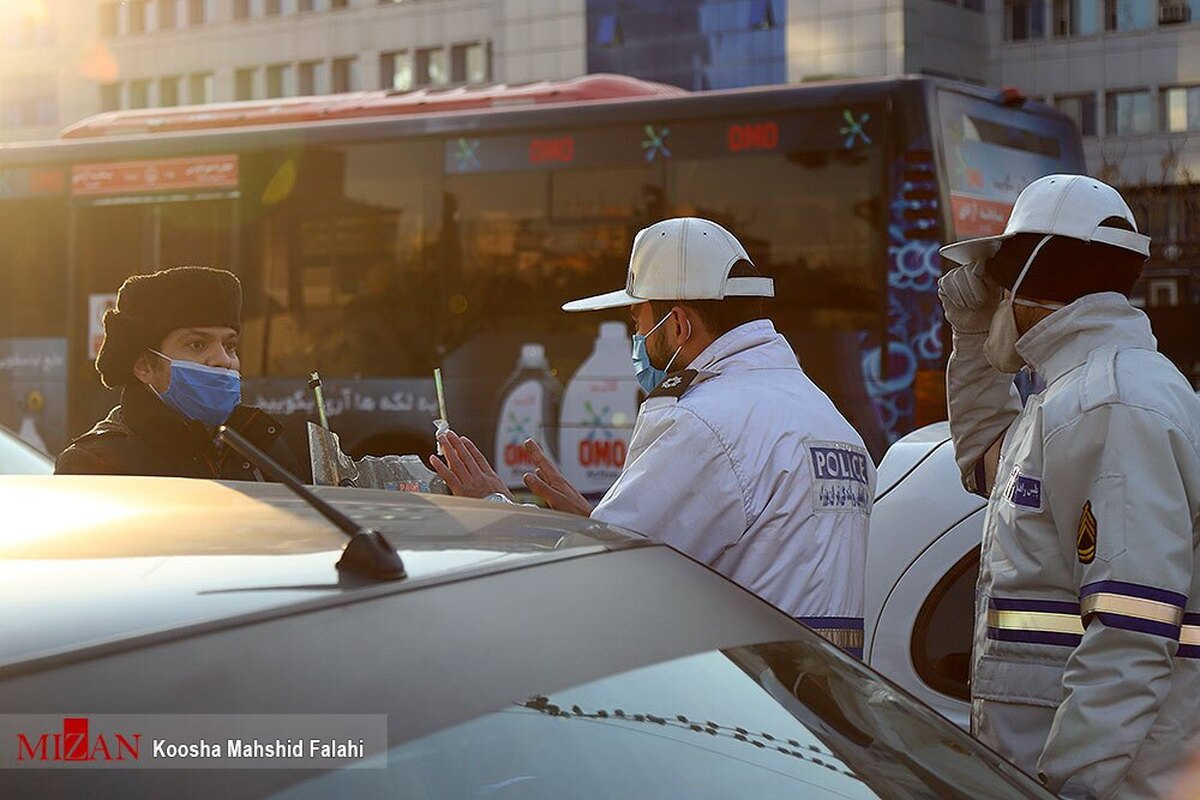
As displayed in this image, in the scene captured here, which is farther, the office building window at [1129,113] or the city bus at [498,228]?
the office building window at [1129,113]

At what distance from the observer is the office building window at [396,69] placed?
55125mm

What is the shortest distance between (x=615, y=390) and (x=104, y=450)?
27.3 ft

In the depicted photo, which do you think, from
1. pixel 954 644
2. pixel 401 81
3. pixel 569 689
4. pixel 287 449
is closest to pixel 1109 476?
pixel 569 689

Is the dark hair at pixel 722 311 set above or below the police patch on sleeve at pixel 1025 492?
above

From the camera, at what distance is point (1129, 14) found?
4928 centimetres

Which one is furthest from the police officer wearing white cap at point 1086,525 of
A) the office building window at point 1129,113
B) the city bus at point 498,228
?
the office building window at point 1129,113

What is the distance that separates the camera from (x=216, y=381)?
3846 mm

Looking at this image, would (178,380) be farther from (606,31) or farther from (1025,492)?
(606,31)

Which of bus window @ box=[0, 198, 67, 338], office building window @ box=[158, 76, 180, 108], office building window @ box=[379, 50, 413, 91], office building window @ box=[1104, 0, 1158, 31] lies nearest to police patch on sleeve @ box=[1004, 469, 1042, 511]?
bus window @ box=[0, 198, 67, 338]

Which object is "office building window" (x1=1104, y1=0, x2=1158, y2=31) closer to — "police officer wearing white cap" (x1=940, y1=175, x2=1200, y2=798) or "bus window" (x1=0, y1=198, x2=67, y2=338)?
"bus window" (x1=0, y1=198, x2=67, y2=338)

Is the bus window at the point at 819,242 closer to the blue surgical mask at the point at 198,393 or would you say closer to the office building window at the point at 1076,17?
the blue surgical mask at the point at 198,393

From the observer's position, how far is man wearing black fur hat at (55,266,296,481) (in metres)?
3.70

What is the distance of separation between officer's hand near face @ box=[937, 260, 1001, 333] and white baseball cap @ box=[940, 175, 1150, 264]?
0.21m

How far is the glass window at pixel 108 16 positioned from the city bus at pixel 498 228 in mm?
49088
